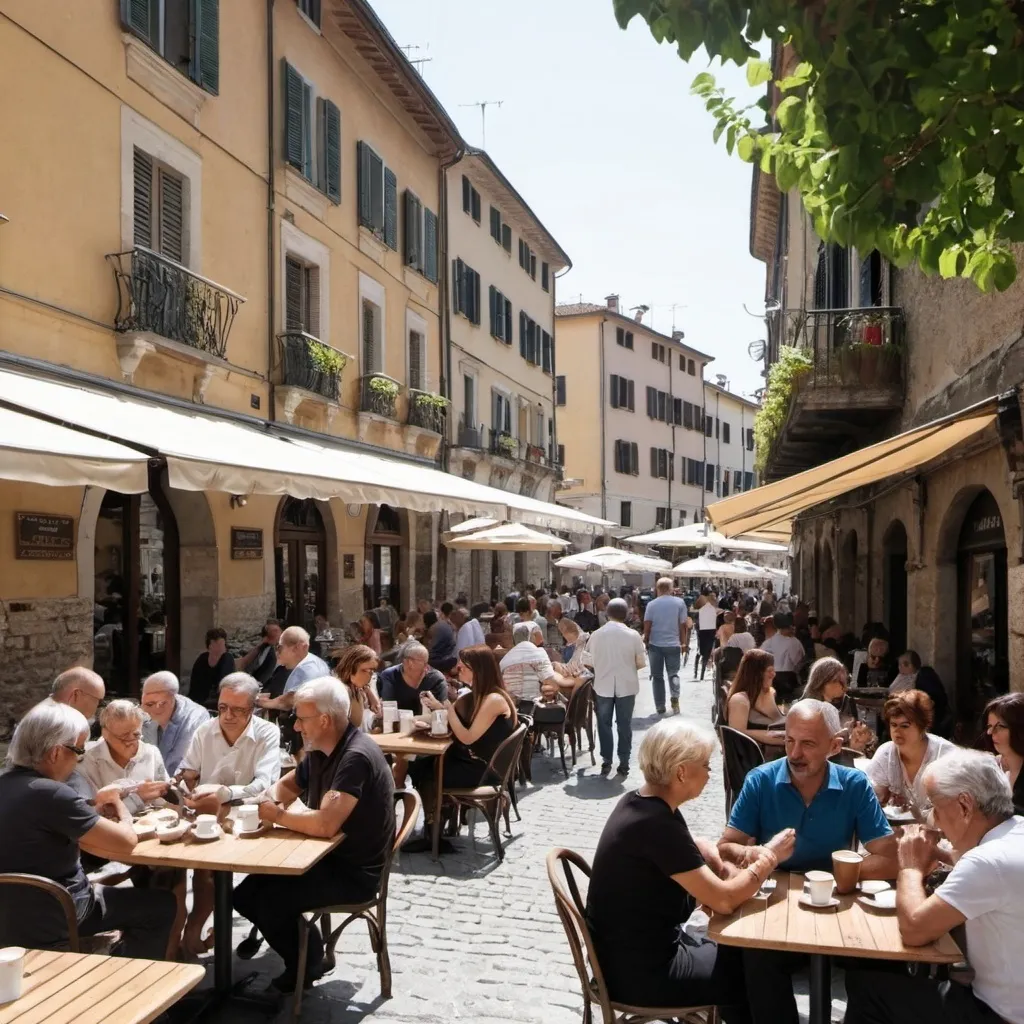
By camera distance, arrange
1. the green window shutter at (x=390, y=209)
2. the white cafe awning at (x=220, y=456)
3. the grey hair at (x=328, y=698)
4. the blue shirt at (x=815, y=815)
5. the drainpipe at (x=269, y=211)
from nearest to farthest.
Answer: the blue shirt at (x=815, y=815) < the grey hair at (x=328, y=698) < the white cafe awning at (x=220, y=456) < the drainpipe at (x=269, y=211) < the green window shutter at (x=390, y=209)

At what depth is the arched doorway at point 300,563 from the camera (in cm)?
1499

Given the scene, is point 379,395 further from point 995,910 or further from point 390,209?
point 995,910

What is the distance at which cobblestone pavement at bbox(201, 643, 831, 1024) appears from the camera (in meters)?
4.52

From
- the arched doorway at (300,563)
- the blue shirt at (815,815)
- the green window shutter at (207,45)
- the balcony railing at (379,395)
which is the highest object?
the green window shutter at (207,45)

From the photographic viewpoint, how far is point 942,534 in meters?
9.27

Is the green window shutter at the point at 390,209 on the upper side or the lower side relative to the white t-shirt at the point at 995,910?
upper

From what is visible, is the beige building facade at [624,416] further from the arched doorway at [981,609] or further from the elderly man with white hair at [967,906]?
the elderly man with white hair at [967,906]

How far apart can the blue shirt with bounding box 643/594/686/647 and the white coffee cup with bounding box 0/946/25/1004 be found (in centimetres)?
1057

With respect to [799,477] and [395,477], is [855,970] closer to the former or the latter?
[799,477]

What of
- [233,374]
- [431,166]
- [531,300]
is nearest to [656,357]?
[531,300]

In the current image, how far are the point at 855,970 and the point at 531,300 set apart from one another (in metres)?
27.3

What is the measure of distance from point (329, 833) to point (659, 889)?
Answer: 4.99ft

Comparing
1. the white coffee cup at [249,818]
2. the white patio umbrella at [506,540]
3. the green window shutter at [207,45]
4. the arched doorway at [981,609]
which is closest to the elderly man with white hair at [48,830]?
the white coffee cup at [249,818]

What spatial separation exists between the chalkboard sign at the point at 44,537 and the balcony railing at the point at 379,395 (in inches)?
299
